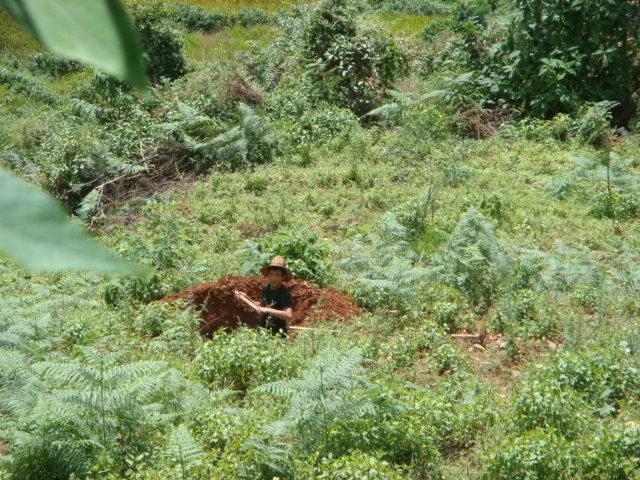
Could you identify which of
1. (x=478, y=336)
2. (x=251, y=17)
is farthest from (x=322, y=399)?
(x=251, y=17)

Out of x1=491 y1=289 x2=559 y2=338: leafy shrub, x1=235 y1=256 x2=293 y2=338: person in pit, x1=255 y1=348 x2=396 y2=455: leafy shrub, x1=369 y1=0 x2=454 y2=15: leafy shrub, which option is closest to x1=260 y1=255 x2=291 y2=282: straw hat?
x1=235 y1=256 x2=293 y2=338: person in pit

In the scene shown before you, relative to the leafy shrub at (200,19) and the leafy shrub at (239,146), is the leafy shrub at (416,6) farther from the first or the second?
the leafy shrub at (239,146)

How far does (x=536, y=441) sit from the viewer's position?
380 cm

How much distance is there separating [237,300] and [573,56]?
651 cm

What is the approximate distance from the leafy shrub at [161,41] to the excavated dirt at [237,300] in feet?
23.0

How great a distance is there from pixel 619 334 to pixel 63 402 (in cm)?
337

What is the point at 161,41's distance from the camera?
13.5 m

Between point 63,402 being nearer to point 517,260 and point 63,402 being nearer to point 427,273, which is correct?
point 427,273

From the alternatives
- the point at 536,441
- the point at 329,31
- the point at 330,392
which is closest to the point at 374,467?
the point at 330,392

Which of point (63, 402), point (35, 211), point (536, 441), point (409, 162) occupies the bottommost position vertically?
point (409, 162)

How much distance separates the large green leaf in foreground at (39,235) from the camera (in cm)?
23

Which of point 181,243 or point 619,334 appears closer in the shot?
point 619,334

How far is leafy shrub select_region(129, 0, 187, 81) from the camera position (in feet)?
42.5

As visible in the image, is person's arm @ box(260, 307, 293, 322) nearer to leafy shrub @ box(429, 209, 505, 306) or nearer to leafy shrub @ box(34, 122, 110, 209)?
leafy shrub @ box(429, 209, 505, 306)
